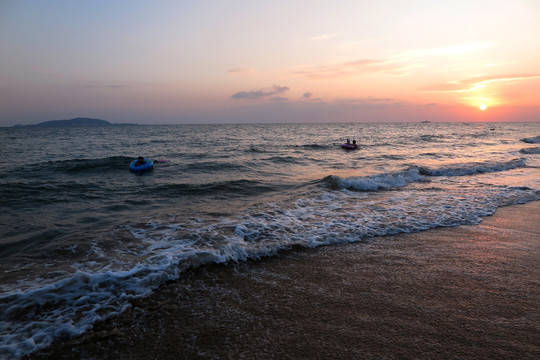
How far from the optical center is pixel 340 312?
4.26m

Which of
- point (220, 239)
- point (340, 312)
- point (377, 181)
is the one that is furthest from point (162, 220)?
point (377, 181)

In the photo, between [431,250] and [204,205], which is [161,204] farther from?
[431,250]

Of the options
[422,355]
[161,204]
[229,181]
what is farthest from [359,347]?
[229,181]

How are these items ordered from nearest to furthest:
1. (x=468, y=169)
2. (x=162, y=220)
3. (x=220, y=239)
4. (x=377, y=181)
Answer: (x=220, y=239), (x=162, y=220), (x=377, y=181), (x=468, y=169)

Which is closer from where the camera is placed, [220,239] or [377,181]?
[220,239]

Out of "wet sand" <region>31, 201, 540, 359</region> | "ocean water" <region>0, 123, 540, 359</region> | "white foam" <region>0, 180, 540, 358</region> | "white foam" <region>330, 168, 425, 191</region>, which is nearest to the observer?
"wet sand" <region>31, 201, 540, 359</region>

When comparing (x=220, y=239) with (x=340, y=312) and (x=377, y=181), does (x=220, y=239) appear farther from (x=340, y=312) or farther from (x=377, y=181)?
(x=377, y=181)

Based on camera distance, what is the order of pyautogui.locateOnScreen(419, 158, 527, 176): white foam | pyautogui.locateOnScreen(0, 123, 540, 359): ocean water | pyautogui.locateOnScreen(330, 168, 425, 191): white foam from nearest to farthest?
pyautogui.locateOnScreen(0, 123, 540, 359): ocean water
pyautogui.locateOnScreen(330, 168, 425, 191): white foam
pyautogui.locateOnScreen(419, 158, 527, 176): white foam

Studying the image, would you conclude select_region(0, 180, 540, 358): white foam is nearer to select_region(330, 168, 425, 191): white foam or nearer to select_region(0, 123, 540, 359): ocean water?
select_region(0, 123, 540, 359): ocean water

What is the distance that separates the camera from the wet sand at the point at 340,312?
3537 mm

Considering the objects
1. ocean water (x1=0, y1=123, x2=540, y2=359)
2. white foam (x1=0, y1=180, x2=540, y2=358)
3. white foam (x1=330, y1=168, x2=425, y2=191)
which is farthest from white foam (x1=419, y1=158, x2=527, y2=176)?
white foam (x1=0, y1=180, x2=540, y2=358)

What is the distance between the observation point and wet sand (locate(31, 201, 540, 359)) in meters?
3.54

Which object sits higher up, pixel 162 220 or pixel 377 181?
pixel 377 181

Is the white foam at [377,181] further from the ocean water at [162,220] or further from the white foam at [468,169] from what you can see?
the white foam at [468,169]
